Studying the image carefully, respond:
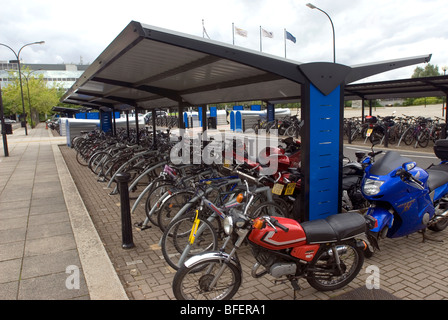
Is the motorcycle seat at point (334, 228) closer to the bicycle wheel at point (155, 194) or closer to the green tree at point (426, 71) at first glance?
the bicycle wheel at point (155, 194)

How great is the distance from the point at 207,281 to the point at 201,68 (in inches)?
134

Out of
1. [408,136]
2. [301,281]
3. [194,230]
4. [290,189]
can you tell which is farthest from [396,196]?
[408,136]

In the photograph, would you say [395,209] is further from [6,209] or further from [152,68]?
[6,209]

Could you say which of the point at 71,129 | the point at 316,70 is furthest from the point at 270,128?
the point at 316,70

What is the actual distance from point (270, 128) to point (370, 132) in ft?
37.4

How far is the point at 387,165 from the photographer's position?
373 centimetres

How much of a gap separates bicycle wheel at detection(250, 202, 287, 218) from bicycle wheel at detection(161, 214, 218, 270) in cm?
71

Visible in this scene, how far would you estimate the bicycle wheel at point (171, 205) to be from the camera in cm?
434

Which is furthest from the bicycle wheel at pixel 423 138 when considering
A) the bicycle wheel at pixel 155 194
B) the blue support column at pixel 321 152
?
the bicycle wheel at pixel 155 194

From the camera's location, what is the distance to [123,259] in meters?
3.87

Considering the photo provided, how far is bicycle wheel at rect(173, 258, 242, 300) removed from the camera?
2758mm

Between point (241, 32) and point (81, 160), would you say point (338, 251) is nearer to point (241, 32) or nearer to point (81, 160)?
point (81, 160)

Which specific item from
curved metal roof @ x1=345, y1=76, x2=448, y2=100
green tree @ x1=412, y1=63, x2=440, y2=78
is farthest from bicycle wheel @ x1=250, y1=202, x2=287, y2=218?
green tree @ x1=412, y1=63, x2=440, y2=78

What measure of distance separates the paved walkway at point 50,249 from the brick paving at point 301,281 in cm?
23
